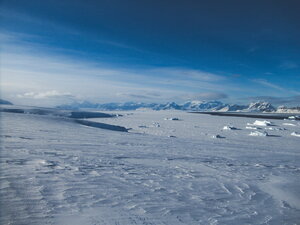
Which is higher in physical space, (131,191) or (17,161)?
(17,161)

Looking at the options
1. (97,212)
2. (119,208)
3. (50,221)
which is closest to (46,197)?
(50,221)

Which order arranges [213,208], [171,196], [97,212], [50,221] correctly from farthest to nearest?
[171,196], [213,208], [97,212], [50,221]

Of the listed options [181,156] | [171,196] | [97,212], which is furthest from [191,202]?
[181,156]

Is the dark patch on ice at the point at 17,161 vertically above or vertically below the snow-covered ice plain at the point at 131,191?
above

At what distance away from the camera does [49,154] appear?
7.18m

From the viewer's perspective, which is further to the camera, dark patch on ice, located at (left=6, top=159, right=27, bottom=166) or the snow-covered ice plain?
dark patch on ice, located at (left=6, top=159, right=27, bottom=166)

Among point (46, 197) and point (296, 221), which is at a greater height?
point (46, 197)

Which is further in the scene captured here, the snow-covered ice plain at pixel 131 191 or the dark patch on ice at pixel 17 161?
the dark patch on ice at pixel 17 161

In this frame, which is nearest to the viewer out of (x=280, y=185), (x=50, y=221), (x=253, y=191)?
(x=50, y=221)

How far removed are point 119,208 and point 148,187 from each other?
1360mm

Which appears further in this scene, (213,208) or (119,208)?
(213,208)

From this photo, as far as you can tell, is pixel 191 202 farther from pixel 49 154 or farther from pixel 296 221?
pixel 49 154

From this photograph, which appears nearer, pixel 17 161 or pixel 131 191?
pixel 131 191

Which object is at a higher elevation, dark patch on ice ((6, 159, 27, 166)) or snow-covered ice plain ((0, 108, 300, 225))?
dark patch on ice ((6, 159, 27, 166))
